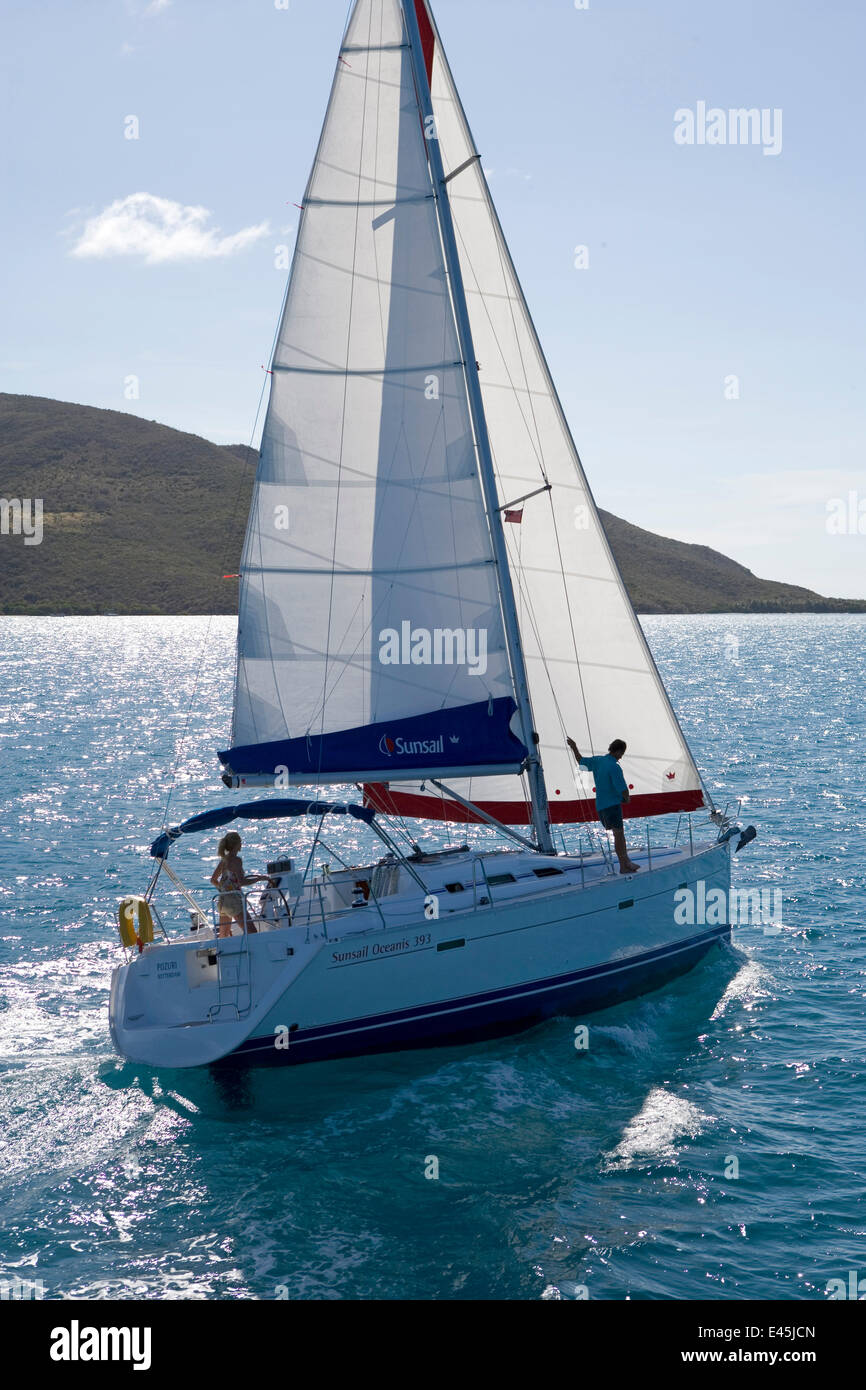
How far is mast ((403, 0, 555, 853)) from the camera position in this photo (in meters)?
15.2

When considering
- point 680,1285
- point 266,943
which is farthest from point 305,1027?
point 680,1285

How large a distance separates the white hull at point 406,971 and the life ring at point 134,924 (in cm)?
31

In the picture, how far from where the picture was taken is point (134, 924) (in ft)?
46.5

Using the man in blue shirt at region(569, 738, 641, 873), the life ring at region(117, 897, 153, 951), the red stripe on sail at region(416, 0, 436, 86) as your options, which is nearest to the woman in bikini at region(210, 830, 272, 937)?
the life ring at region(117, 897, 153, 951)

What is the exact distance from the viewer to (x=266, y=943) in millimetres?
13617

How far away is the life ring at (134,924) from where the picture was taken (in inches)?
552

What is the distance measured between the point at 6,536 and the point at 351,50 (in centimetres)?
20077

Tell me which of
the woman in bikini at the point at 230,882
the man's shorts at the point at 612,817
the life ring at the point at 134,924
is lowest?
the life ring at the point at 134,924
